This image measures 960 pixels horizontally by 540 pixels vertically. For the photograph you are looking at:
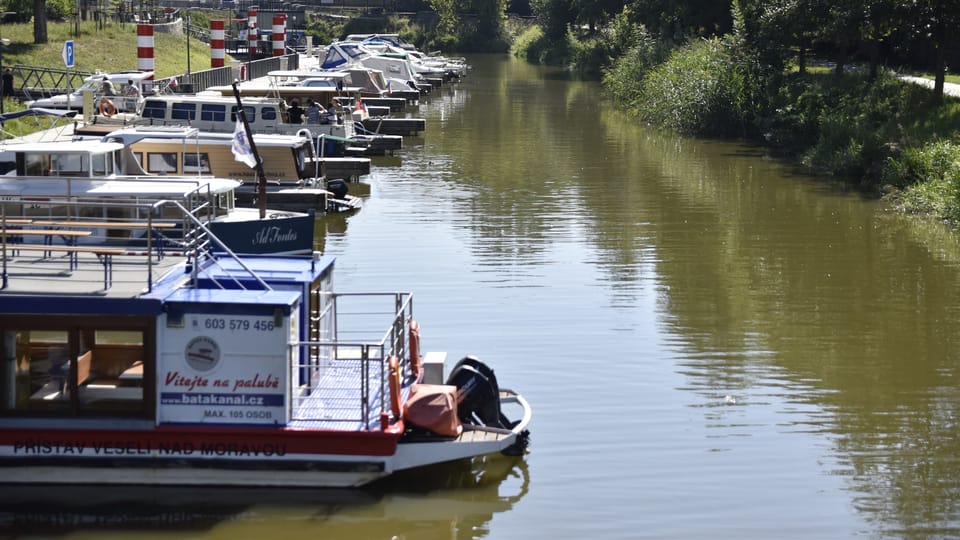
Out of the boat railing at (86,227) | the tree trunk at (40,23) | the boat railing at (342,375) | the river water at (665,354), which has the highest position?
the tree trunk at (40,23)

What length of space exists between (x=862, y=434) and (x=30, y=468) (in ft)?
34.8

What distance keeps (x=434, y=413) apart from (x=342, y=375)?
193cm

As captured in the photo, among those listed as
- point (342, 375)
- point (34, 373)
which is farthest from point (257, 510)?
point (34, 373)

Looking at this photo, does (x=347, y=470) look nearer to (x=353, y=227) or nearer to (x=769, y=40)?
(x=353, y=227)

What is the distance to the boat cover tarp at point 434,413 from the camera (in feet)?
53.3

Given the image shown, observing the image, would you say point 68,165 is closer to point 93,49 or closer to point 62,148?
point 62,148

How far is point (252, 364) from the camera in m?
15.9

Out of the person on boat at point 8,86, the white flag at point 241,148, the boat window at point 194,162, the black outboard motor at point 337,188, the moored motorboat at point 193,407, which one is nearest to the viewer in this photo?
the moored motorboat at point 193,407

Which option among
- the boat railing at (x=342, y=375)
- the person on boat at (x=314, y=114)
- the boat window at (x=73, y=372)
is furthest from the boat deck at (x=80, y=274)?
the person on boat at (x=314, y=114)

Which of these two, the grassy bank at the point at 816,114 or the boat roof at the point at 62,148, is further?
the grassy bank at the point at 816,114

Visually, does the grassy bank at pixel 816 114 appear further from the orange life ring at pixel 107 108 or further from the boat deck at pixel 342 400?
the orange life ring at pixel 107 108

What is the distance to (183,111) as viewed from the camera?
141 ft

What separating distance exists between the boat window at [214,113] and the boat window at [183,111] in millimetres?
283

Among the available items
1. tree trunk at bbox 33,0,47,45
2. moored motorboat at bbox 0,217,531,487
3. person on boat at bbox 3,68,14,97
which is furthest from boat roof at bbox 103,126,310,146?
tree trunk at bbox 33,0,47,45
